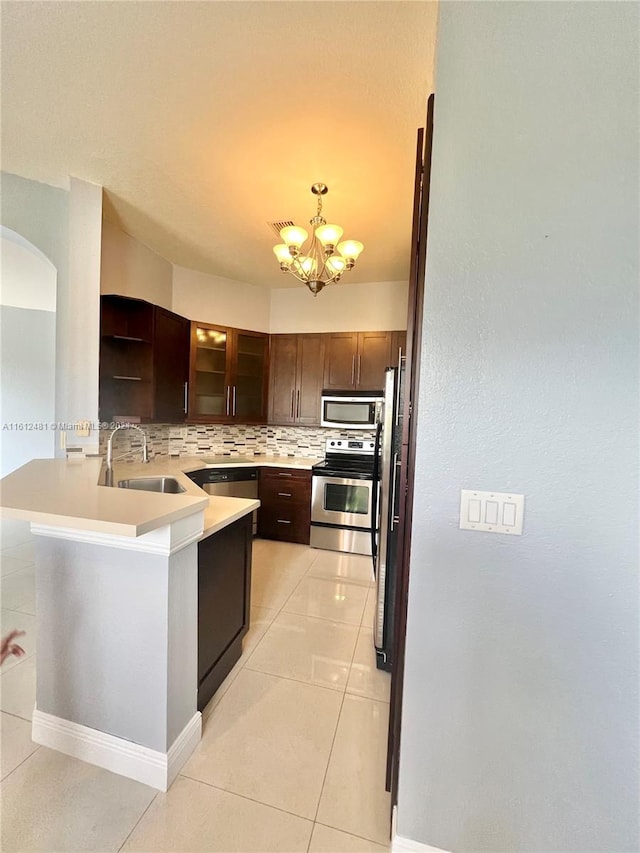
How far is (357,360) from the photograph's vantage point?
→ 3.85 m

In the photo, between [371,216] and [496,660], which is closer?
[496,660]

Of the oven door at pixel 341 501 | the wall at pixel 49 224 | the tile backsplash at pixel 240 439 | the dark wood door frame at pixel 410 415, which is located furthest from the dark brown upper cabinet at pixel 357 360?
the dark wood door frame at pixel 410 415

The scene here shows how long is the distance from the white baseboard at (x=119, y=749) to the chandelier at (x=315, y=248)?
2494 mm

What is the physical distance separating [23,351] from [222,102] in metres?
2.94

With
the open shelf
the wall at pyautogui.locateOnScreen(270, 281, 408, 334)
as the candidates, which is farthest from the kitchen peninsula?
the wall at pyautogui.locateOnScreen(270, 281, 408, 334)

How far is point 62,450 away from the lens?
2.28 m

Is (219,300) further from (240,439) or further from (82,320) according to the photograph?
(82,320)

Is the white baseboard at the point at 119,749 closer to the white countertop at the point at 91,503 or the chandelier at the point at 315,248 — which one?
the white countertop at the point at 91,503

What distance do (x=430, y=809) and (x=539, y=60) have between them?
206cm

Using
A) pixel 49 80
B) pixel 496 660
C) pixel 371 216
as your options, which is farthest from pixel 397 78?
pixel 496 660

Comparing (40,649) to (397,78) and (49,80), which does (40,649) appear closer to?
(49,80)

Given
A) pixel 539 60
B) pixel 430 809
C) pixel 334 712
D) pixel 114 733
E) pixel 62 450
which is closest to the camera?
pixel 539 60

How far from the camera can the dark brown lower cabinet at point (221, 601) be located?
1532 millimetres

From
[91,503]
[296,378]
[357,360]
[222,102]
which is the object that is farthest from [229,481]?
[222,102]
